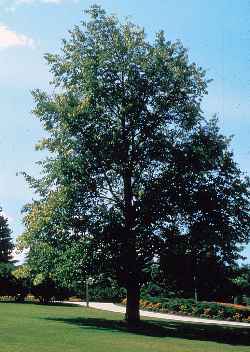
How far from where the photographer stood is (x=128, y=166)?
28.9 metres

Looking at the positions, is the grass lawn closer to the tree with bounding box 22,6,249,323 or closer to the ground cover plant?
the tree with bounding box 22,6,249,323

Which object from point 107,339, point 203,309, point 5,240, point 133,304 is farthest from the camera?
point 5,240

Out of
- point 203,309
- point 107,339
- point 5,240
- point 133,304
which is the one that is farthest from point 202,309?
point 5,240

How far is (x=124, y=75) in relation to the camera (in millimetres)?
29141

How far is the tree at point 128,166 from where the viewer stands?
27.7 metres

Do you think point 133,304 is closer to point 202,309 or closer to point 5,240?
point 202,309

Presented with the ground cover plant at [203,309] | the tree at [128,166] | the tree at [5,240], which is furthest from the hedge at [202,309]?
the tree at [5,240]

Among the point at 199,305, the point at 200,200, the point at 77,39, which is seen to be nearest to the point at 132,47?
the point at 77,39

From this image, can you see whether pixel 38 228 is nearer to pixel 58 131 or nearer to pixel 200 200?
pixel 58 131

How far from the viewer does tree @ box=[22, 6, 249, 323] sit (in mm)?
27734

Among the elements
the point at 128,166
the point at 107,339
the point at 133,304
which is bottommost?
the point at 107,339

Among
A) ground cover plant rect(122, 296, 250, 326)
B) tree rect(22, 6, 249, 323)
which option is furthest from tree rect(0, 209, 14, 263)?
tree rect(22, 6, 249, 323)

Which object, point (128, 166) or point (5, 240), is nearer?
point (128, 166)

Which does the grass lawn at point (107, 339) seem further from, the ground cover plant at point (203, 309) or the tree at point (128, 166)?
the ground cover plant at point (203, 309)
